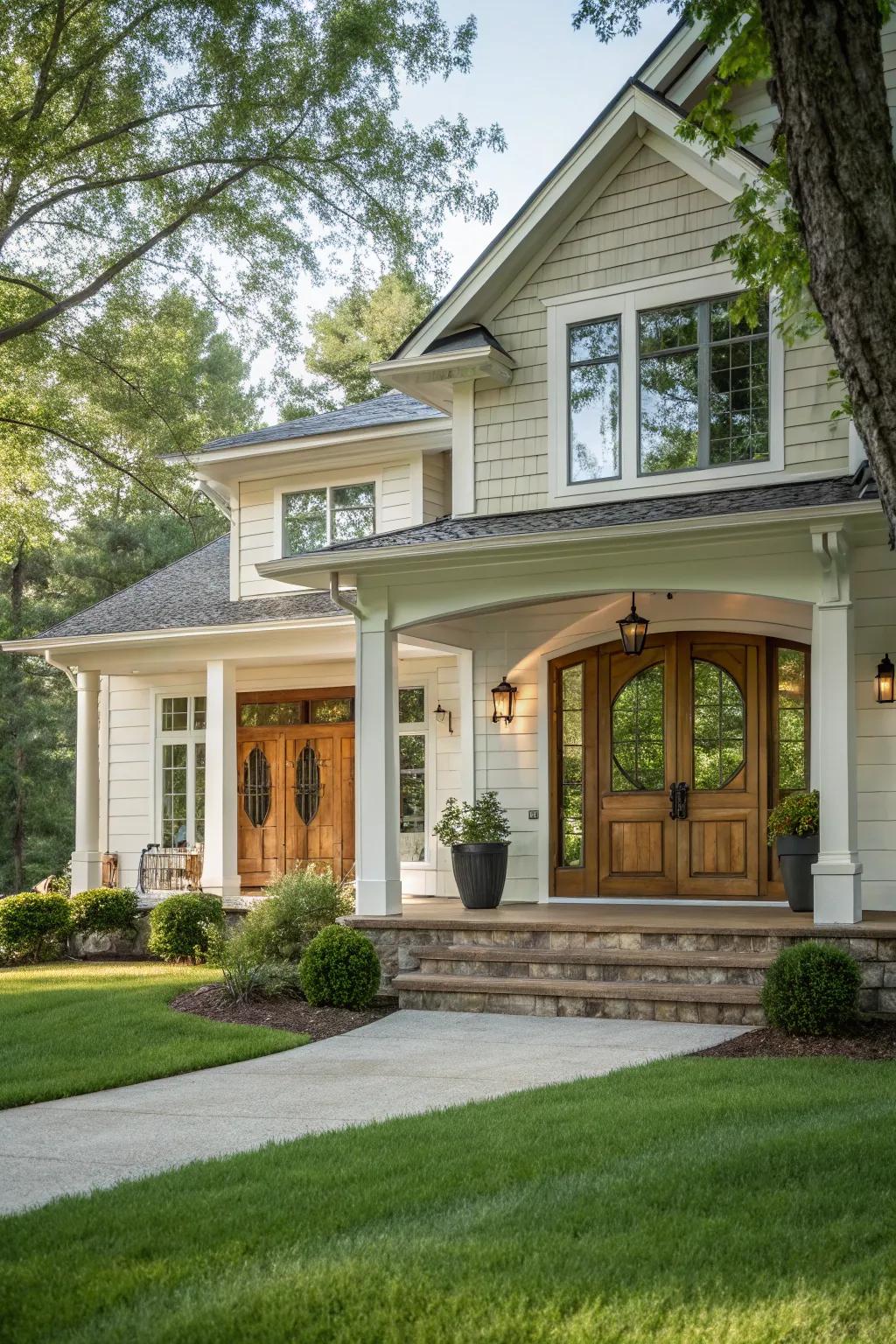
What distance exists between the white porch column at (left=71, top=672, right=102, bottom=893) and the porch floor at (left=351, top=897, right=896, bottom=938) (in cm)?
507

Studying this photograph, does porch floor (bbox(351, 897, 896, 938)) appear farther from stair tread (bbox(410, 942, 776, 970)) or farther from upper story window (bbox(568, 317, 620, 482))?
upper story window (bbox(568, 317, 620, 482))

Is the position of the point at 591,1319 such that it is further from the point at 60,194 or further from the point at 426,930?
the point at 60,194

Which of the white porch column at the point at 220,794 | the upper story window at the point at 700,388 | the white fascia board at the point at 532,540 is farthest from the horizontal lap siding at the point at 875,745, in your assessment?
the white porch column at the point at 220,794

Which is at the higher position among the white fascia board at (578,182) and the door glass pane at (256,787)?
the white fascia board at (578,182)

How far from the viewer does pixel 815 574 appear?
31.8ft

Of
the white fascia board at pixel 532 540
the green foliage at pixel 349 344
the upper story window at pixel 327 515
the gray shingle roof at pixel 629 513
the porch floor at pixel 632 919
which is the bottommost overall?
the porch floor at pixel 632 919

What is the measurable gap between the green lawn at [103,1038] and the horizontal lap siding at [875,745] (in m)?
4.91

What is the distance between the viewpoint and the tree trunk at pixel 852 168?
403 cm

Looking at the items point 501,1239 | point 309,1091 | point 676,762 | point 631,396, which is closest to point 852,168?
point 501,1239

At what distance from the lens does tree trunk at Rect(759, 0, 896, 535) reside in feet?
13.2

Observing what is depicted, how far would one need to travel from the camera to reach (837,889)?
30.8ft

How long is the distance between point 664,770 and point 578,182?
5298 millimetres

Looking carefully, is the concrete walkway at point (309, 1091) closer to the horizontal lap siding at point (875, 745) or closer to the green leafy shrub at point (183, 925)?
the horizontal lap siding at point (875, 745)

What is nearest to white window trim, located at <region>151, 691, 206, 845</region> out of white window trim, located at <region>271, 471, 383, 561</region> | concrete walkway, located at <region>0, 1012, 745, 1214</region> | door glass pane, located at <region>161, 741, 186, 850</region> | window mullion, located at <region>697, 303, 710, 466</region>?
door glass pane, located at <region>161, 741, 186, 850</region>
